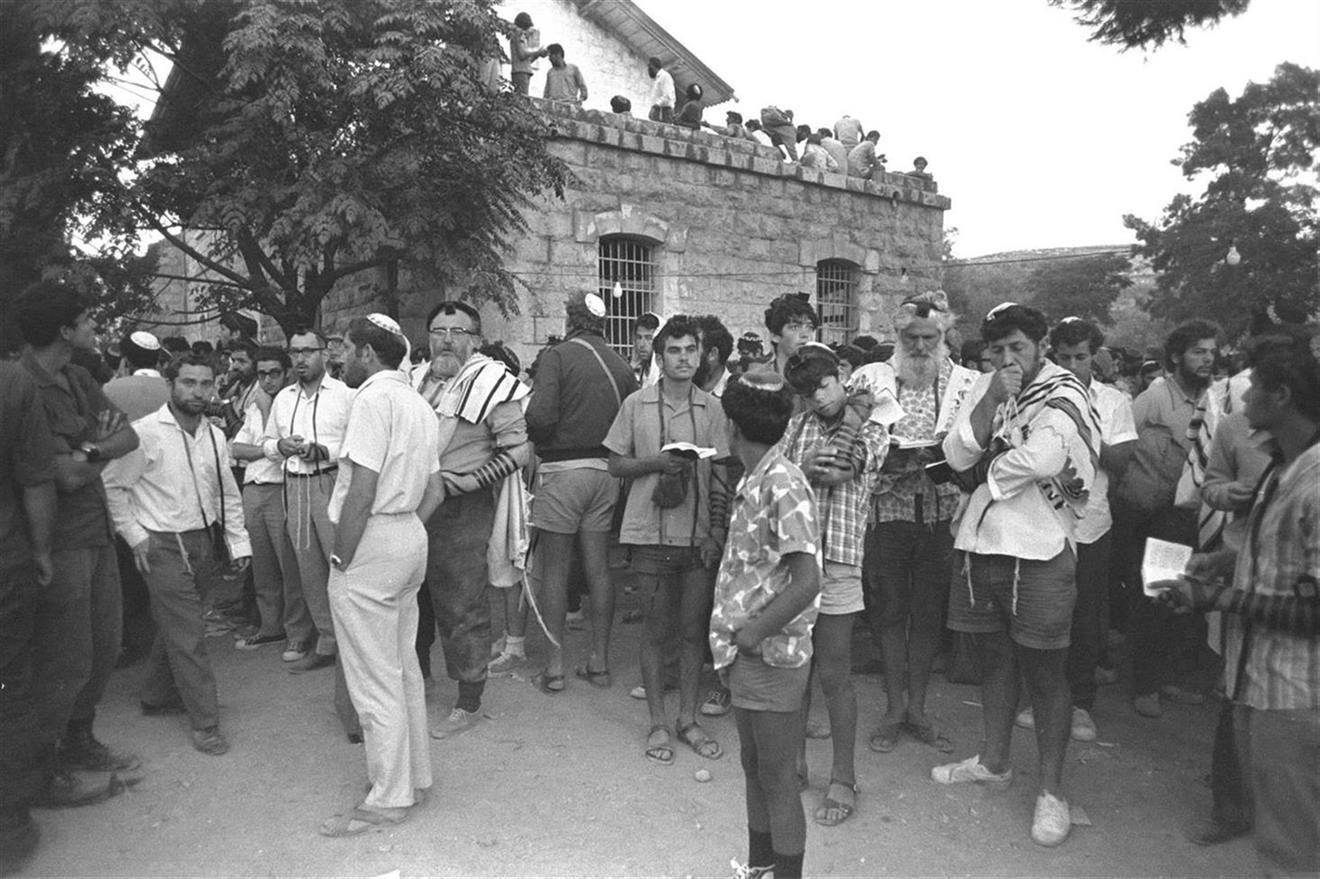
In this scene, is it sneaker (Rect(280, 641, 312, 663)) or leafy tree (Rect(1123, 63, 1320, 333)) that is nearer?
sneaker (Rect(280, 641, 312, 663))

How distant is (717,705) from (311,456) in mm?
2661

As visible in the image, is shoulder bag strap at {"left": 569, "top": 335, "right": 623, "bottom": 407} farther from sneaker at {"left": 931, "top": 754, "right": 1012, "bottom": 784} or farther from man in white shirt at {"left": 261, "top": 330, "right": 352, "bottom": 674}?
sneaker at {"left": 931, "top": 754, "right": 1012, "bottom": 784}

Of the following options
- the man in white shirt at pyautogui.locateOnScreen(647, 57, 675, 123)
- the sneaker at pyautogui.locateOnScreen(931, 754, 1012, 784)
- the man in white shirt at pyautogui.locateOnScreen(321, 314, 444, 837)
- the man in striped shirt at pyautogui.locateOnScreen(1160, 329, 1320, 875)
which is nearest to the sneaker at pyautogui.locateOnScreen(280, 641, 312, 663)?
the man in white shirt at pyautogui.locateOnScreen(321, 314, 444, 837)

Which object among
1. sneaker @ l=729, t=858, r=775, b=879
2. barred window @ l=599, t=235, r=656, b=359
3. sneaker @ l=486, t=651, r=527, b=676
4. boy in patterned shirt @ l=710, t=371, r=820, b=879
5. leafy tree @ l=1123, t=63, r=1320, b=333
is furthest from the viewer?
leafy tree @ l=1123, t=63, r=1320, b=333

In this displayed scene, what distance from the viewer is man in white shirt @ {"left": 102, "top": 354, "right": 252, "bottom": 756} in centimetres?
444

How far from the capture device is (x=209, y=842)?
3633 mm

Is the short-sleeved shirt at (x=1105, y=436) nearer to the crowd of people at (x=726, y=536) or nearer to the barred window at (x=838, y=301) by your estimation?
the crowd of people at (x=726, y=536)

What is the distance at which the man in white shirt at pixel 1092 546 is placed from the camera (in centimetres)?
459

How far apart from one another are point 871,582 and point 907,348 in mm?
1162

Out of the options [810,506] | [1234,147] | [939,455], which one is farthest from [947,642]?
[1234,147]

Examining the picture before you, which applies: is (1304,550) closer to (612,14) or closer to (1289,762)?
(1289,762)

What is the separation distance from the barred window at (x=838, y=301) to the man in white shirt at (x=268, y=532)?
30.7ft

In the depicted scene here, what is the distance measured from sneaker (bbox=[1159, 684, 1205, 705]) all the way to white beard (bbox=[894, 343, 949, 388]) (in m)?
2.32

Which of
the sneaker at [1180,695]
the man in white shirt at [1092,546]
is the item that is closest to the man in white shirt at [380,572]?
the man in white shirt at [1092,546]
